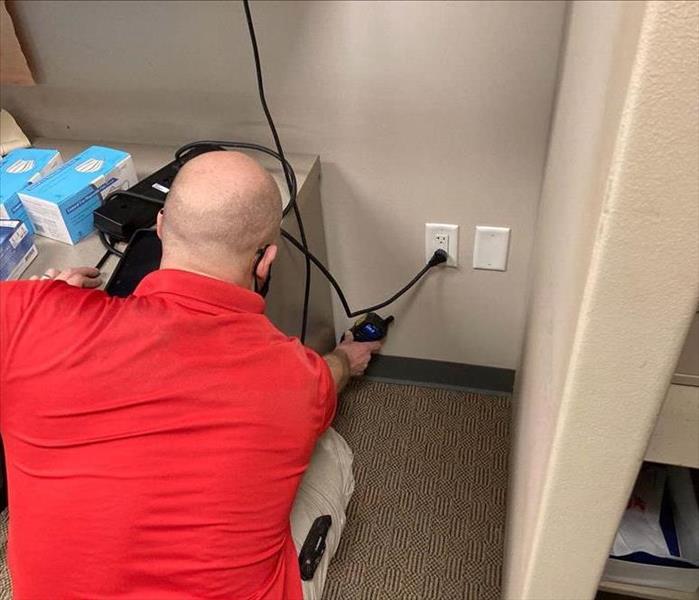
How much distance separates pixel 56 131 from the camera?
52.9 inches

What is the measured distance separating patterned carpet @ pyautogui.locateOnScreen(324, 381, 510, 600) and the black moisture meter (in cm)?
17

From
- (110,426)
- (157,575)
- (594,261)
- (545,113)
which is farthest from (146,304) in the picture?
(545,113)

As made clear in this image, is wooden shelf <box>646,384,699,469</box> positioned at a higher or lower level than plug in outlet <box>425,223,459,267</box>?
higher

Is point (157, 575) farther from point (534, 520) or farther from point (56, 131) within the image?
point (56, 131)

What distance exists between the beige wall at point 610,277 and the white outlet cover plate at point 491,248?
0.44 m

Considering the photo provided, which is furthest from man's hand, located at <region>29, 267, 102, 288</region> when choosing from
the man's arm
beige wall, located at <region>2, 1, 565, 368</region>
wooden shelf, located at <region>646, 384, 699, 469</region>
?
wooden shelf, located at <region>646, 384, 699, 469</region>

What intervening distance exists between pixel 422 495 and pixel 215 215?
0.75 m

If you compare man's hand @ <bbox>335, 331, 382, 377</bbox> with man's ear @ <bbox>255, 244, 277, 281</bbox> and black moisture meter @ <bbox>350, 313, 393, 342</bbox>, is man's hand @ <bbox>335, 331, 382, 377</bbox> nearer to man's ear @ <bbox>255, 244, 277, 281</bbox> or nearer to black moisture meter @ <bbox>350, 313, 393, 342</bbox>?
black moisture meter @ <bbox>350, 313, 393, 342</bbox>

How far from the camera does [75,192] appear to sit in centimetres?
107

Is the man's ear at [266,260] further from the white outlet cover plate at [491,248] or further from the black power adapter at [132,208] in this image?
the white outlet cover plate at [491,248]

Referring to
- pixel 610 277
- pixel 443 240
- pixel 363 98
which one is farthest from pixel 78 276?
pixel 610 277

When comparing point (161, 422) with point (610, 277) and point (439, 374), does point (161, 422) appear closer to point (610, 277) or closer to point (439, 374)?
point (610, 277)

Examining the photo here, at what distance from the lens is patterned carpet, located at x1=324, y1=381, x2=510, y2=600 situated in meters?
1.27

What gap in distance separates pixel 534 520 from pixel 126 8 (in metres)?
0.96
